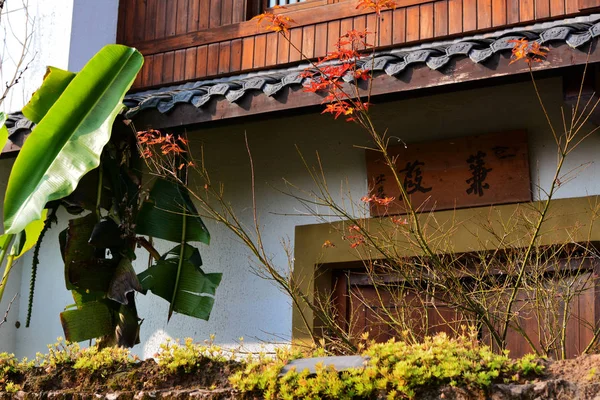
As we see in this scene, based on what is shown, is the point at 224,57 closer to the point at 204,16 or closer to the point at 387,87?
the point at 204,16

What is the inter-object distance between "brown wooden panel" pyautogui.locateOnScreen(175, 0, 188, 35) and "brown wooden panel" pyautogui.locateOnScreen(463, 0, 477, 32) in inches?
89.7

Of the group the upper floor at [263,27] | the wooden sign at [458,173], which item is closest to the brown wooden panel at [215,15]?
the upper floor at [263,27]

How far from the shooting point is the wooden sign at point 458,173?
5992 mm

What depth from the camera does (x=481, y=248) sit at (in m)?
5.84

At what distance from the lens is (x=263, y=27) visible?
684 cm

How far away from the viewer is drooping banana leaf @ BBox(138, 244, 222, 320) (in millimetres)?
6328

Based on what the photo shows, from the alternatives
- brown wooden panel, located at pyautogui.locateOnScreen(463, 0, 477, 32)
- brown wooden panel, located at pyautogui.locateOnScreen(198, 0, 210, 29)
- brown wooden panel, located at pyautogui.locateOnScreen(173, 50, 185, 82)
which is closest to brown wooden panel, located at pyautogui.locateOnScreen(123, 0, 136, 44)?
brown wooden panel, located at pyautogui.locateOnScreen(173, 50, 185, 82)

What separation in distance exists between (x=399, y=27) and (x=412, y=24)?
94 mm

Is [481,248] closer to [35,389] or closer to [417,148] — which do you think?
[417,148]

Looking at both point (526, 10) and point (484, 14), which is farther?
point (484, 14)

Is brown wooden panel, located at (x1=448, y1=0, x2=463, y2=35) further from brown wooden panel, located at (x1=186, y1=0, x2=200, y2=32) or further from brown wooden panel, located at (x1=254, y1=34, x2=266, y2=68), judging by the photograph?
brown wooden panel, located at (x1=186, y1=0, x2=200, y2=32)

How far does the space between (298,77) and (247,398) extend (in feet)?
9.27

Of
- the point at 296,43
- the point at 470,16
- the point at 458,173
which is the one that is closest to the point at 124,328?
the point at 296,43

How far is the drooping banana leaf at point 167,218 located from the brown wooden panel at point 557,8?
272 centimetres
